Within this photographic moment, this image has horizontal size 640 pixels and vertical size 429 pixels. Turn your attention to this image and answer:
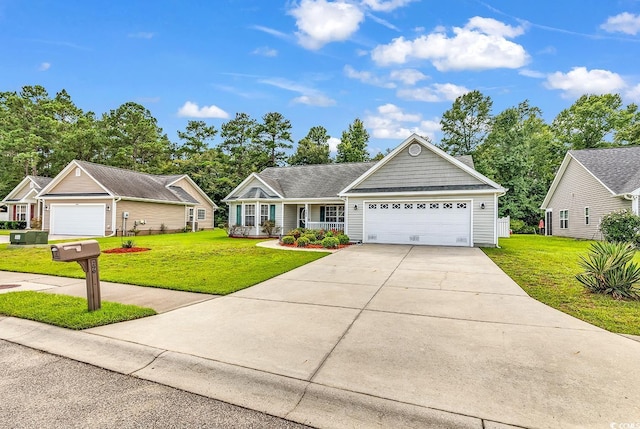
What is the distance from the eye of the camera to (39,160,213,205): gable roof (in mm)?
21688

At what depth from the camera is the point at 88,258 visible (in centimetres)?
485

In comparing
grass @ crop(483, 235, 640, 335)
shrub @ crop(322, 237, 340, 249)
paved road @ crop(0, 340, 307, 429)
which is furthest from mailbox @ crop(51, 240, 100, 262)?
shrub @ crop(322, 237, 340, 249)

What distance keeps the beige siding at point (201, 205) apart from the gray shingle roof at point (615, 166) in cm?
2997

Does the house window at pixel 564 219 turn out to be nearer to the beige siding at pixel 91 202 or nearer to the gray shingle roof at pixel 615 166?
the gray shingle roof at pixel 615 166

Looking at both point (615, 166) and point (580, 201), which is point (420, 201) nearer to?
point (580, 201)

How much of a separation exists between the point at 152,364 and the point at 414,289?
202 inches

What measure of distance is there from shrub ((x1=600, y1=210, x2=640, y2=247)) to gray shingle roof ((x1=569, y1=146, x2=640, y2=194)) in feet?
5.97

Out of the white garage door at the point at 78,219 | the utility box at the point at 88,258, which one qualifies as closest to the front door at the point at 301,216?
the white garage door at the point at 78,219

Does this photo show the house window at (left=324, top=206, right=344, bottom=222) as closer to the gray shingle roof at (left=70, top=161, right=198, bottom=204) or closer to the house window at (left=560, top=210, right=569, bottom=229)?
the gray shingle roof at (left=70, top=161, right=198, bottom=204)

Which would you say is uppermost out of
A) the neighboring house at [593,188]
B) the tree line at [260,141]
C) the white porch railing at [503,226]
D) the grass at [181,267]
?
the tree line at [260,141]

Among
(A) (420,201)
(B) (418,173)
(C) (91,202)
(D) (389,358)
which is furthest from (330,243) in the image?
(C) (91,202)

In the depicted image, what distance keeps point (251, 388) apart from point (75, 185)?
85.2 ft

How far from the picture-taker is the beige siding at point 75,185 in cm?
2179

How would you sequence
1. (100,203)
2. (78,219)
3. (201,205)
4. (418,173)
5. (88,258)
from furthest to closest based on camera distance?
(201,205)
(78,219)
(100,203)
(418,173)
(88,258)
